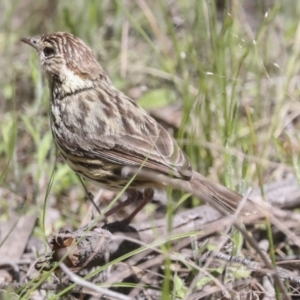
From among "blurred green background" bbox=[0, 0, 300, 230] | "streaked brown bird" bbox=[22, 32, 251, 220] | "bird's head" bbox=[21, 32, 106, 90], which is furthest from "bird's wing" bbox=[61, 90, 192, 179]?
"blurred green background" bbox=[0, 0, 300, 230]

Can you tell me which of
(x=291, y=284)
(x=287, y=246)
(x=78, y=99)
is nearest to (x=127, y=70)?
(x=78, y=99)

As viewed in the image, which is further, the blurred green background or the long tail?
the blurred green background

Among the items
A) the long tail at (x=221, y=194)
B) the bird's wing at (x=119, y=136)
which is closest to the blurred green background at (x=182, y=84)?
the long tail at (x=221, y=194)

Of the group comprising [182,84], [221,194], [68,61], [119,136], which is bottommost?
[221,194]

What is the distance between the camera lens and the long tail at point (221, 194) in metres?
3.96

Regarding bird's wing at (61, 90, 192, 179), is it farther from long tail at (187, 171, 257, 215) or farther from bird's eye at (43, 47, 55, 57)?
bird's eye at (43, 47, 55, 57)

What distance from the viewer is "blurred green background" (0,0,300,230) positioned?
4.66 metres

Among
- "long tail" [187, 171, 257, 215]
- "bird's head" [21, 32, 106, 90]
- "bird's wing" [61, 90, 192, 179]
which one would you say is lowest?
"long tail" [187, 171, 257, 215]

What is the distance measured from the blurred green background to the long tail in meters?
0.11

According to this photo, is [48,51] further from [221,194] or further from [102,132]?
[221,194]

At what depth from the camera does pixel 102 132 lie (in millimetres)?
4312

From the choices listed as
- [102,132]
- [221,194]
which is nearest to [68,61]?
[102,132]

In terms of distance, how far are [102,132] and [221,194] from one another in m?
0.81

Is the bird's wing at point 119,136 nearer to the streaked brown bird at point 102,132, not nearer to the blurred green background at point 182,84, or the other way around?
the streaked brown bird at point 102,132
